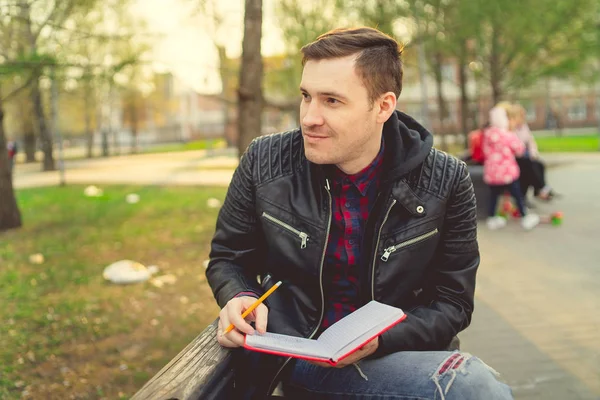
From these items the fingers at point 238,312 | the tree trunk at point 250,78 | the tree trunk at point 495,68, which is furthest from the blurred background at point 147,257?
the tree trunk at point 495,68

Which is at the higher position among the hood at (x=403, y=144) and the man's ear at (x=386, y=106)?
the man's ear at (x=386, y=106)

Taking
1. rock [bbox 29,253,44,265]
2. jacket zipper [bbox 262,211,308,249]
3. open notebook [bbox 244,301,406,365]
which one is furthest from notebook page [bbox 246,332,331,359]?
rock [bbox 29,253,44,265]

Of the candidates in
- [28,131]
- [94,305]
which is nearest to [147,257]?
[94,305]

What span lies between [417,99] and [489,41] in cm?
3334

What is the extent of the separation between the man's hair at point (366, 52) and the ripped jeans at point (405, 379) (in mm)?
901

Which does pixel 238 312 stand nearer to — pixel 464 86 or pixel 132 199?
pixel 132 199

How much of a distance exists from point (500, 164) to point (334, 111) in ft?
26.1

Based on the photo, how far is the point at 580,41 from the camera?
20.3 m

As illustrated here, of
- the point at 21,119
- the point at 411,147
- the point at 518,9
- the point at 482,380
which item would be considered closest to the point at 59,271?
the point at 411,147

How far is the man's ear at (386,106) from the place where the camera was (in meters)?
2.22

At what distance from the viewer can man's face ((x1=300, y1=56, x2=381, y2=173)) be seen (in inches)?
82.8

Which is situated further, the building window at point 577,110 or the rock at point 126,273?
the building window at point 577,110

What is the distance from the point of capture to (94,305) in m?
5.45

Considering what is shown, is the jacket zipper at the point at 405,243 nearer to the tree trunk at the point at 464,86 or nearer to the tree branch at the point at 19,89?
the tree branch at the point at 19,89
